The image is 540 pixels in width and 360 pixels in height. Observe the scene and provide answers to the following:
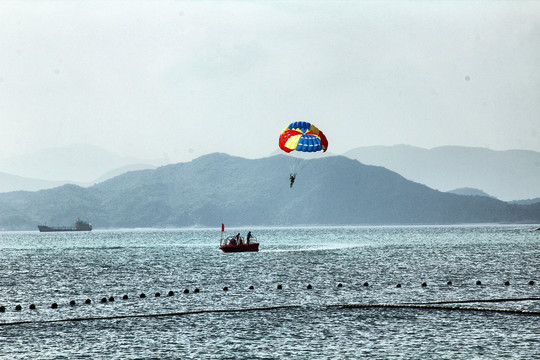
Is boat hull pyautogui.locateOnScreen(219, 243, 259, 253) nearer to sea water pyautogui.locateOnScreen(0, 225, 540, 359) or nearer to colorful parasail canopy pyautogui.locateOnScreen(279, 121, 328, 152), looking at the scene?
colorful parasail canopy pyautogui.locateOnScreen(279, 121, 328, 152)

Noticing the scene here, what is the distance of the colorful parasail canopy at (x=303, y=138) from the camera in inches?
3551

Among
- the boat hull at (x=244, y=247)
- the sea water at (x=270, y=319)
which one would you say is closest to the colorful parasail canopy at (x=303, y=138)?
the sea water at (x=270, y=319)

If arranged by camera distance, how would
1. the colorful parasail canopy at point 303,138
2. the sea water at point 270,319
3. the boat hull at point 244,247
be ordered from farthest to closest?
the boat hull at point 244,247 < the colorful parasail canopy at point 303,138 < the sea water at point 270,319

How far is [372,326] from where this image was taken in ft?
133

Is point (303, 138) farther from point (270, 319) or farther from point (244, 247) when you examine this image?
point (270, 319)

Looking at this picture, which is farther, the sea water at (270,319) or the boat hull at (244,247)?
the boat hull at (244,247)

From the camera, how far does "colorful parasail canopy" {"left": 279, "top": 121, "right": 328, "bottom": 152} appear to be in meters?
90.2

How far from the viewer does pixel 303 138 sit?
9144 centimetres

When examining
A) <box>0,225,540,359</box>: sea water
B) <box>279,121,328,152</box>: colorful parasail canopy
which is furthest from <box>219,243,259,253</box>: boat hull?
<box>0,225,540,359</box>: sea water

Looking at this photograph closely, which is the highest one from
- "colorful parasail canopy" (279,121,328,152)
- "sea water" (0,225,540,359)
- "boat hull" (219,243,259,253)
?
"colorful parasail canopy" (279,121,328,152)

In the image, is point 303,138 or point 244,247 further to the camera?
point 244,247

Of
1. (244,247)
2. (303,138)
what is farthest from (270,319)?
(244,247)

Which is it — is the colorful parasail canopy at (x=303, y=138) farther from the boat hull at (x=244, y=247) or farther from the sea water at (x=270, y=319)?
the boat hull at (x=244, y=247)

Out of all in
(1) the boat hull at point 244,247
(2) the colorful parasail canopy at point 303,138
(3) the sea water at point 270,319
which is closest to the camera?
(3) the sea water at point 270,319
